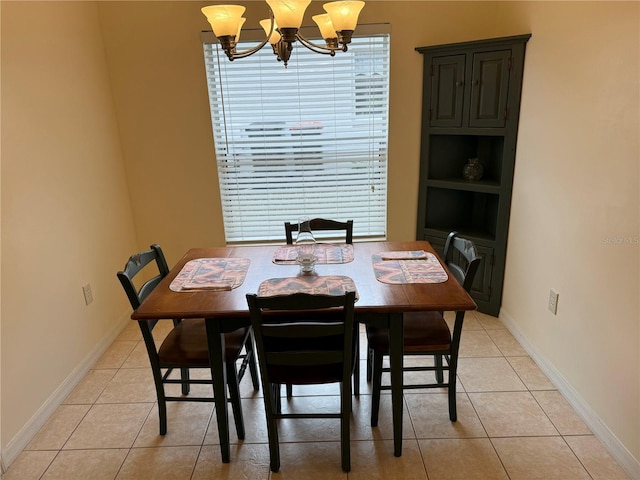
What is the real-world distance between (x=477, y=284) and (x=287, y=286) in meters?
1.84

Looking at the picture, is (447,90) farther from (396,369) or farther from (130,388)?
(130,388)

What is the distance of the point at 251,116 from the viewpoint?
10.2 feet

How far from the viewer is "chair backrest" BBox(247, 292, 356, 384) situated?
1521 mm

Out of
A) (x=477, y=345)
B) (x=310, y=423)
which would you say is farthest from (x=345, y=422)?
(x=477, y=345)

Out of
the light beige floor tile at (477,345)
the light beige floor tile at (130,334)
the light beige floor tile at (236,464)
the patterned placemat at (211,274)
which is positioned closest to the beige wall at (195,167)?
the light beige floor tile at (130,334)

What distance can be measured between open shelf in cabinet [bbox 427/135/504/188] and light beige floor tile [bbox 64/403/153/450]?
2.46 meters

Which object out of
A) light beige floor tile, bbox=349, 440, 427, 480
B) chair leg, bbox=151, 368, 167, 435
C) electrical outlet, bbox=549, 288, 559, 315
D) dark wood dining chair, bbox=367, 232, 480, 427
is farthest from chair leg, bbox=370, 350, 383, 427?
electrical outlet, bbox=549, 288, 559, 315

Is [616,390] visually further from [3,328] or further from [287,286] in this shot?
[3,328]

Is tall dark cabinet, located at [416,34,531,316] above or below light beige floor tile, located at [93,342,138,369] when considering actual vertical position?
above

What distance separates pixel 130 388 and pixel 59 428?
38 centimetres

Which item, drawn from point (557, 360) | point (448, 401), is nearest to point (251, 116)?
point (448, 401)

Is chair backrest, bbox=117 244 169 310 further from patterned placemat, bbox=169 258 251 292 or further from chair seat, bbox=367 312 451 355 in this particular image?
chair seat, bbox=367 312 451 355

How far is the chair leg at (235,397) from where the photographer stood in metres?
1.90

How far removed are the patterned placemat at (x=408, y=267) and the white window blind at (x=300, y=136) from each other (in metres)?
1.18
